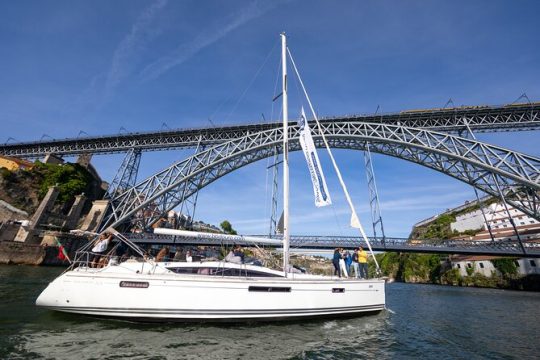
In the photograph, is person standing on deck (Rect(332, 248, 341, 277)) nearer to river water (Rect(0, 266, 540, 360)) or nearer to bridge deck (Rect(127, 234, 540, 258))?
river water (Rect(0, 266, 540, 360))

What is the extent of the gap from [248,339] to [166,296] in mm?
2459

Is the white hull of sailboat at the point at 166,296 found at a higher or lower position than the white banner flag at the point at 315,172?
lower

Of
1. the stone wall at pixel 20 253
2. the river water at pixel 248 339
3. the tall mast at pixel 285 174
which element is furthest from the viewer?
the stone wall at pixel 20 253

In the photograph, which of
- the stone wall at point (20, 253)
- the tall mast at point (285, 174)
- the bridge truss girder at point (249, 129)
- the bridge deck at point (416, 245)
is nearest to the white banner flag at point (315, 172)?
the tall mast at point (285, 174)

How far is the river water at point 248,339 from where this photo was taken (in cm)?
510

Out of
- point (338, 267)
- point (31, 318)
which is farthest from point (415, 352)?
point (31, 318)

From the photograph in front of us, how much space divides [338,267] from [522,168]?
21.6 m

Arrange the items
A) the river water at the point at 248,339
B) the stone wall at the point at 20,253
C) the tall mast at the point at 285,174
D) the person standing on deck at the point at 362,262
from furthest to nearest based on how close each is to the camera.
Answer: the stone wall at the point at 20,253, the person standing on deck at the point at 362,262, the tall mast at the point at 285,174, the river water at the point at 248,339

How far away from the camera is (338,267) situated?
9.98 meters

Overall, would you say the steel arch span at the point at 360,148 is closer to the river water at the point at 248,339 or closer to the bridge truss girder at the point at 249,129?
the bridge truss girder at the point at 249,129

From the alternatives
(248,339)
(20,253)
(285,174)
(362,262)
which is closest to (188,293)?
(248,339)

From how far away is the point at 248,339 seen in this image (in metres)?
6.24

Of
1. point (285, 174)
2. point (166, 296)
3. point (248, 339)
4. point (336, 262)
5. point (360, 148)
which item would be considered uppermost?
point (360, 148)

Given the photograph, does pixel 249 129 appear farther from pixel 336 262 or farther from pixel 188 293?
pixel 188 293
